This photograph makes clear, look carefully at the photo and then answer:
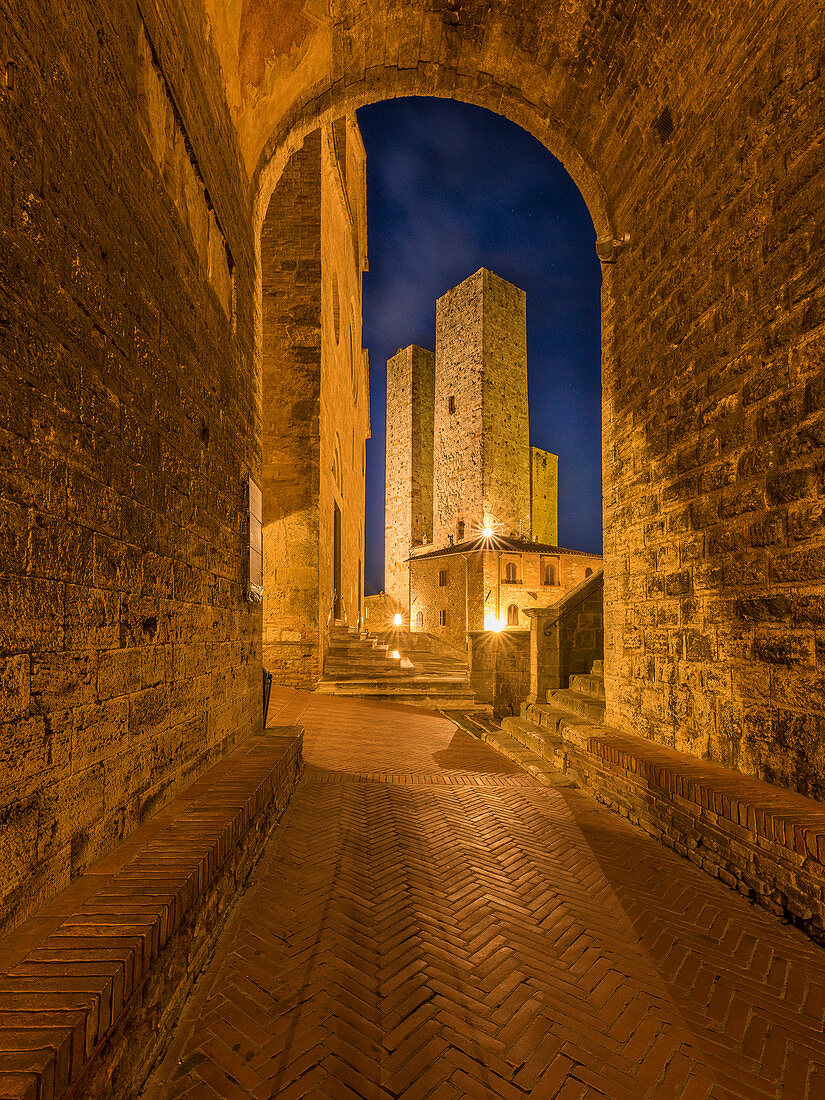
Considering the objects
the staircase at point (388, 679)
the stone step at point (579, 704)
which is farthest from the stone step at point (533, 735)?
the staircase at point (388, 679)

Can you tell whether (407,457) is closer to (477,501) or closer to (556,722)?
(477,501)

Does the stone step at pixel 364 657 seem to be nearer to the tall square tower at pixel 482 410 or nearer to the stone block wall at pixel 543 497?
the tall square tower at pixel 482 410

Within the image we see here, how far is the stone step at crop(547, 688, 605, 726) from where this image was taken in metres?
5.93

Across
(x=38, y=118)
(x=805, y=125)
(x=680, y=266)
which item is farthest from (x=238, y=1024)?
(x=680, y=266)

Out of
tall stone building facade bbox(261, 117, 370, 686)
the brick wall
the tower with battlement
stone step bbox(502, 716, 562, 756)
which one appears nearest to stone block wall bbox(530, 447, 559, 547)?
the tower with battlement

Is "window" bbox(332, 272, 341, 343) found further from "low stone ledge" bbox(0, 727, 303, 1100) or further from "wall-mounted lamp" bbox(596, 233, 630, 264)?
"low stone ledge" bbox(0, 727, 303, 1100)

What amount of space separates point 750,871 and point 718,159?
4516mm

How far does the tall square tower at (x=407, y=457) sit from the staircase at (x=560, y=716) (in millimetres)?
23246

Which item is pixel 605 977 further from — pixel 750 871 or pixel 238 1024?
pixel 238 1024

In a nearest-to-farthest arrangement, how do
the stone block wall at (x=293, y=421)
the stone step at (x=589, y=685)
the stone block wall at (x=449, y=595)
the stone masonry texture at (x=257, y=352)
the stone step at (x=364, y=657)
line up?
the stone masonry texture at (x=257, y=352), the stone step at (x=589, y=685), the stone block wall at (x=293, y=421), the stone step at (x=364, y=657), the stone block wall at (x=449, y=595)

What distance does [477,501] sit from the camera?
26094 mm

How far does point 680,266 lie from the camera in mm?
4141

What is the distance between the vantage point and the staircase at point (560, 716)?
18.5 feet

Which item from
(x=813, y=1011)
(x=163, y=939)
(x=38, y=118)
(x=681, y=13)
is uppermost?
(x=681, y=13)
